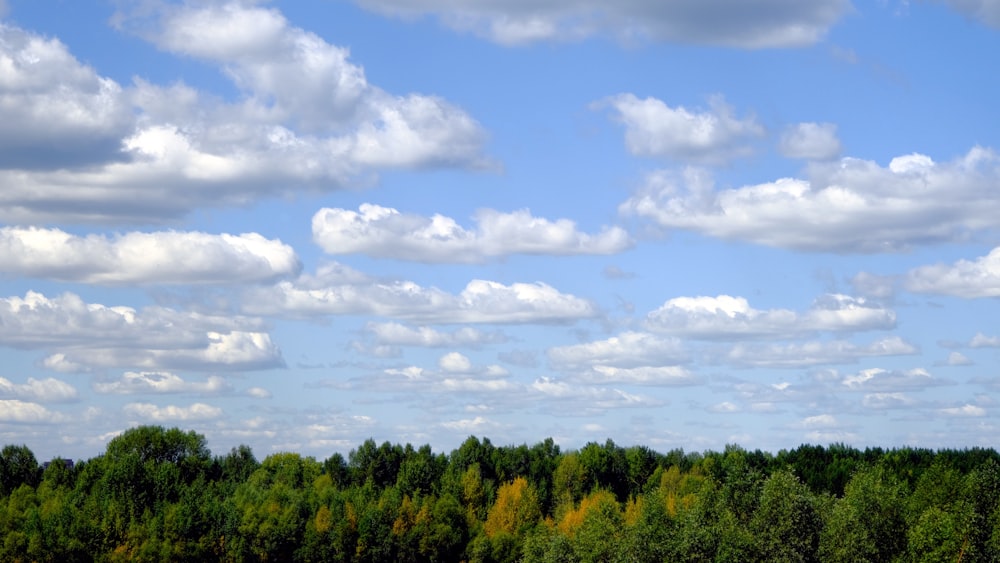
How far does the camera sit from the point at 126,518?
16612cm

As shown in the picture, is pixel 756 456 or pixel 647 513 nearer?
pixel 647 513

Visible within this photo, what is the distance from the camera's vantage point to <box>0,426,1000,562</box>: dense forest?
106938 mm

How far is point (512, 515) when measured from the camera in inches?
6988

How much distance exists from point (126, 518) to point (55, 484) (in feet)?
82.4

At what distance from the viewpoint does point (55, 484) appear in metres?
185

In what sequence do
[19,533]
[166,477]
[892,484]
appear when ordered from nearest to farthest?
[892,484], [19,533], [166,477]

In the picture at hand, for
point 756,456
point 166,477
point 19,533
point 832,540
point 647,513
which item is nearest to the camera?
point 832,540

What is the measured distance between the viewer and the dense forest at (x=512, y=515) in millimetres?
106938

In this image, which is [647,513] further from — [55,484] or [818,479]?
[55,484]

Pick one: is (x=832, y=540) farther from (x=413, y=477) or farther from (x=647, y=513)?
(x=413, y=477)

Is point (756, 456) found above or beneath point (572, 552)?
above

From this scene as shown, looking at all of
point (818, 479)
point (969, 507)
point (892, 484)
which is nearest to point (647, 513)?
point (969, 507)

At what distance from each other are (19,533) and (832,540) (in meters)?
102

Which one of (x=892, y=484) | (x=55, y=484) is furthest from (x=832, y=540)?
(x=55, y=484)
